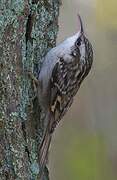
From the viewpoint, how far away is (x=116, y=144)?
12.0 ft

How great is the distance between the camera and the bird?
2490mm

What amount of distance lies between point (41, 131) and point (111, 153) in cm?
124

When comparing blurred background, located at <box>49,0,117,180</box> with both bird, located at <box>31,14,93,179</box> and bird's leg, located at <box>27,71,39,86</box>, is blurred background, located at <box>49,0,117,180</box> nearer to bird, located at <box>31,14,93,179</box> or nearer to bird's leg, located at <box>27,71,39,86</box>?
bird, located at <box>31,14,93,179</box>

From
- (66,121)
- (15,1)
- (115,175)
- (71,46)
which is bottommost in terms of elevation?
(115,175)

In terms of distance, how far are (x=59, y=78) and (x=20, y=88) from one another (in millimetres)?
332

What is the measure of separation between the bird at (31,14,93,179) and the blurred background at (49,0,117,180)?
72 cm

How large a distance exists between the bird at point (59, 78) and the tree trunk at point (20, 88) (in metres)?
0.04

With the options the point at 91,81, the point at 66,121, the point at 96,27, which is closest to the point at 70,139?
the point at 66,121

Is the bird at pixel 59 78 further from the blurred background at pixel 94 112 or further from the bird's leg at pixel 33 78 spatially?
the blurred background at pixel 94 112

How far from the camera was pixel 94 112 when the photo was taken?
3.58 m

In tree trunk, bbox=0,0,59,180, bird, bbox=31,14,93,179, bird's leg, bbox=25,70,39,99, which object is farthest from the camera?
bird, bbox=31,14,93,179

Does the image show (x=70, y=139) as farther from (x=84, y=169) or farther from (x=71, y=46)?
(x=71, y=46)

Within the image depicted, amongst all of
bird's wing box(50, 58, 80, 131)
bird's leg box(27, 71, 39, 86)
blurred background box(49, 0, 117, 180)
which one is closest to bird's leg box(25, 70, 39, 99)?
bird's leg box(27, 71, 39, 86)

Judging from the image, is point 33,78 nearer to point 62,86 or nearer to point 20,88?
point 20,88
